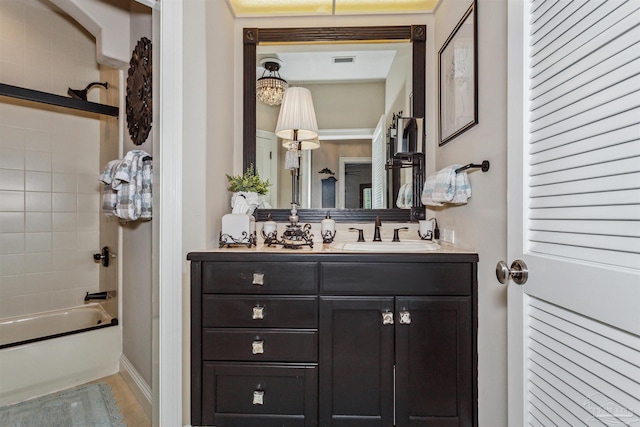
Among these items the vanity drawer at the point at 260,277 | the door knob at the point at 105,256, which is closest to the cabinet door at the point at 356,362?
the vanity drawer at the point at 260,277

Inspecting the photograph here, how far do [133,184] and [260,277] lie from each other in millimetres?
889

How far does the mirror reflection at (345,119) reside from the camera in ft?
6.62

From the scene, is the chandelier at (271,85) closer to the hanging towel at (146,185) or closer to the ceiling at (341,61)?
the ceiling at (341,61)

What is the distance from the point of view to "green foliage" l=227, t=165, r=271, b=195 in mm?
1809

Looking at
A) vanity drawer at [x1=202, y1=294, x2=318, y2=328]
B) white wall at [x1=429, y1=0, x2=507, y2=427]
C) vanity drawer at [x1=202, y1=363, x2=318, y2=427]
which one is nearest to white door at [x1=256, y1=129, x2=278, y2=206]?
vanity drawer at [x1=202, y1=294, x2=318, y2=328]

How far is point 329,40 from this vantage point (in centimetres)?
200

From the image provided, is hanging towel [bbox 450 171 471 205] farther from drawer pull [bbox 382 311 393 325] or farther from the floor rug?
the floor rug

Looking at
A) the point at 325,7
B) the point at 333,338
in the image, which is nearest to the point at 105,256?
the point at 333,338

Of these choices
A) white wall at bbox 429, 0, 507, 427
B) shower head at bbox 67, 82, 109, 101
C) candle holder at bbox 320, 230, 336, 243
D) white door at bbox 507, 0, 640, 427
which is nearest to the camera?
white door at bbox 507, 0, 640, 427

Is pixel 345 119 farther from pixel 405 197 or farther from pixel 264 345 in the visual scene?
pixel 264 345

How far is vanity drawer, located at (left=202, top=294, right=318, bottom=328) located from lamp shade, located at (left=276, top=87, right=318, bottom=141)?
1.13 m

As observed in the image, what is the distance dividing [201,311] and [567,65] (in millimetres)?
1573

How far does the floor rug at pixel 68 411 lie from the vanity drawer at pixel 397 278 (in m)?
1.48

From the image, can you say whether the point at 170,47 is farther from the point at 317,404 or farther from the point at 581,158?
the point at 317,404
